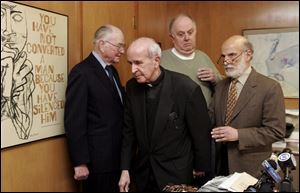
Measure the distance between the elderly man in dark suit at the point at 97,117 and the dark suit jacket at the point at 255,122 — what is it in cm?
68

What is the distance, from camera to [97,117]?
2.05m

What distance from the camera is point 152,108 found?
1.91 m

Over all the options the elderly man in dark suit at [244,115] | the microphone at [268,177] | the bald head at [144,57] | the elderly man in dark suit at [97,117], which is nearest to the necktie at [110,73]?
the elderly man in dark suit at [97,117]

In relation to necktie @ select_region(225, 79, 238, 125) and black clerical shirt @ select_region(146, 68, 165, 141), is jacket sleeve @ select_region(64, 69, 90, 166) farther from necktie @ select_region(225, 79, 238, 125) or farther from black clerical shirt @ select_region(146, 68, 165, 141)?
necktie @ select_region(225, 79, 238, 125)

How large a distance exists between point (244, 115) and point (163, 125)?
0.50 meters

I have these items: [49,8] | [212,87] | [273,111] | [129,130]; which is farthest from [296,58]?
[49,8]

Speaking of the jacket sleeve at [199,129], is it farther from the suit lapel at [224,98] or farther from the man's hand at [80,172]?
the man's hand at [80,172]

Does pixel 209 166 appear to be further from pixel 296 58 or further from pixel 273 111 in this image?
pixel 296 58

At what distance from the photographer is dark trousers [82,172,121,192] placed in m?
2.10

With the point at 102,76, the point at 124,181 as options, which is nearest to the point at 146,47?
the point at 102,76

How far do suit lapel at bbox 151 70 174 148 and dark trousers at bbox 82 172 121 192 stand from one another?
42 cm

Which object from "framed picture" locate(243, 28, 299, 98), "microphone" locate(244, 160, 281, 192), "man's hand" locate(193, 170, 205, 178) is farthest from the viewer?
"framed picture" locate(243, 28, 299, 98)

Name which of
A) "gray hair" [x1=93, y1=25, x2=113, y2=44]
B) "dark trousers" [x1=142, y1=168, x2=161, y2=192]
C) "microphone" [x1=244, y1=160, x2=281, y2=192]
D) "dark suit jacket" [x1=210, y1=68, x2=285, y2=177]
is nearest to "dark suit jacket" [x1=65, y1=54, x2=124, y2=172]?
"gray hair" [x1=93, y1=25, x2=113, y2=44]

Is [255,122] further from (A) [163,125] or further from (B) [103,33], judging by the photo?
(B) [103,33]
